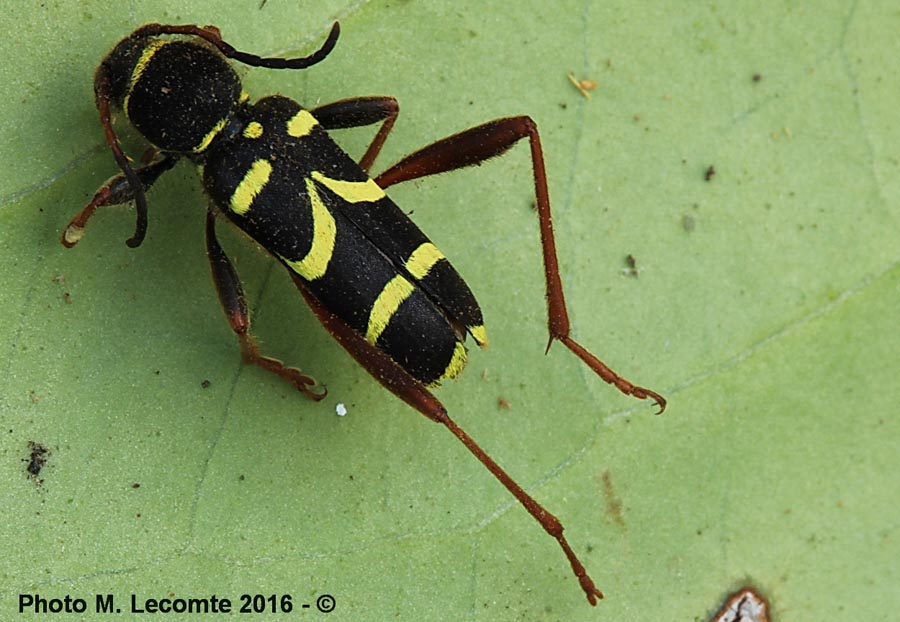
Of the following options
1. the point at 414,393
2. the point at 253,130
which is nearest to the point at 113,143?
the point at 253,130

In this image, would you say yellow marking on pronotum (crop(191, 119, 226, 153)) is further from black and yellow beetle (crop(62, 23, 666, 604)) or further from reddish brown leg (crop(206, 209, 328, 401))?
reddish brown leg (crop(206, 209, 328, 401))

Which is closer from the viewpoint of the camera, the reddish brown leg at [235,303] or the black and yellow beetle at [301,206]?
the black and yellow beetle at [301,206]

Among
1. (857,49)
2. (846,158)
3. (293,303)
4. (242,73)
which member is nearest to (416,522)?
(293,303)

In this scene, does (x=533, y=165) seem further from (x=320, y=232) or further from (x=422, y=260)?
(x=320, y=232)

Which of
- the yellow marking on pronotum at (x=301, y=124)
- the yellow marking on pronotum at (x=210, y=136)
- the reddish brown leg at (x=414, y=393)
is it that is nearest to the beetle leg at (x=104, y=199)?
the yellow marking on pronotum at (x=210, y=136)

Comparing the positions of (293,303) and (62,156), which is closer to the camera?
(62,156)

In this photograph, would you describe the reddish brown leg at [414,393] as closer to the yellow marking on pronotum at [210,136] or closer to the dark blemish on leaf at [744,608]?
the yellow marking on pronotum at [210,136]

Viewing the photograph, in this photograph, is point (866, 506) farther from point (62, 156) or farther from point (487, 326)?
point (62, 156)
